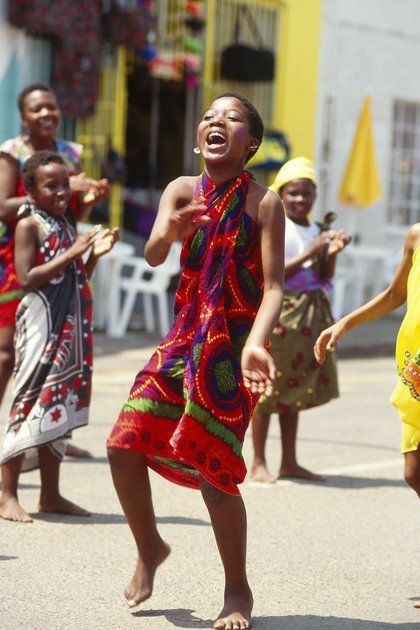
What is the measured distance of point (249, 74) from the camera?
17.5 m

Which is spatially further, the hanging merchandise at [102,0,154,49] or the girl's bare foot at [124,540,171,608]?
the hanging merchandise at [102,0,154,49]

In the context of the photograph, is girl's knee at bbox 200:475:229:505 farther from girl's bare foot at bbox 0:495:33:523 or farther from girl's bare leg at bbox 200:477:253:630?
girl's bare foot at bbox 0:495:33:523

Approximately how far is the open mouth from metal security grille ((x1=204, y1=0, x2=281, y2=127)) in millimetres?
13100

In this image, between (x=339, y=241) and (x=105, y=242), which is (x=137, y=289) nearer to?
(x=339, y=241)

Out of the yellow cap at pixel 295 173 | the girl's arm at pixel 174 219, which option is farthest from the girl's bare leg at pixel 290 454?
the girl's arm at pixel 174 219

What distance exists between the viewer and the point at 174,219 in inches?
176

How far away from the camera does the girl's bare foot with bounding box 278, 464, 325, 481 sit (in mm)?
7660

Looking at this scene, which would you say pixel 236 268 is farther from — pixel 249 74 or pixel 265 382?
pixel 249 74

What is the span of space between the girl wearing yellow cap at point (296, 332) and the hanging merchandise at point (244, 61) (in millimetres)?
10104

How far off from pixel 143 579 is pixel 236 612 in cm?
39

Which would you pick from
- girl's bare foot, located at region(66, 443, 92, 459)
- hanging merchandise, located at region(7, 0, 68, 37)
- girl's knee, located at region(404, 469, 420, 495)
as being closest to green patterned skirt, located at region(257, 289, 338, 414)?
girl's bare foot, located at region(66, 443, 92, 459)

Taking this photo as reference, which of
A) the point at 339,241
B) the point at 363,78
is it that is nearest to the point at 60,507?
the point at 339,241

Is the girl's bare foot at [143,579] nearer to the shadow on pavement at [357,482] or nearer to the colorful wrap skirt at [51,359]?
the colorful wrap skirt at [51,359]

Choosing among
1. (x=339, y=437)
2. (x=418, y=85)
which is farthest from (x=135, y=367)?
(x=418, y=85)
